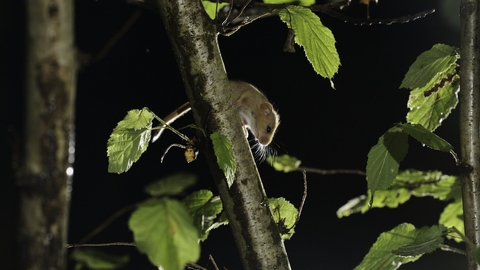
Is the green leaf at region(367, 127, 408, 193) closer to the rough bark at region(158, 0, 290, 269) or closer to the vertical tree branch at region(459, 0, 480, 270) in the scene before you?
the vertical tree branch at region(459, 0, 480, 270)

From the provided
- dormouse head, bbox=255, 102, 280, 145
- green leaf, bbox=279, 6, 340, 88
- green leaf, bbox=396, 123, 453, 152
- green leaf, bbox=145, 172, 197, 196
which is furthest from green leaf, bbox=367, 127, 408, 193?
dormouse head, bbox=255, 102, 280, 145

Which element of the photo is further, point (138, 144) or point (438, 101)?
point (438, 101)

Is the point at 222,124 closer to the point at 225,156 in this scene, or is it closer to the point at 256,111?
the point at 225,156

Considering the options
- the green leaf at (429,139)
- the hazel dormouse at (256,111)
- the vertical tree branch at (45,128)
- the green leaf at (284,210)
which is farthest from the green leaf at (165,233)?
the hazel dormouse at (256,111)

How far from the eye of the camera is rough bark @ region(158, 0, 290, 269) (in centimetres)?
144

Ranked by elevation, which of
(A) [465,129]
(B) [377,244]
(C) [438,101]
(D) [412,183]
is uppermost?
(C) [438,101]

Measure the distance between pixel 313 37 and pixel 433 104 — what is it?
0.56 m

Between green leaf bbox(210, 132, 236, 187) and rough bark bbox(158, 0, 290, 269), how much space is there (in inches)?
5.3

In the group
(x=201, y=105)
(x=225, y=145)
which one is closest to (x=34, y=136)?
(x=225, y=145)

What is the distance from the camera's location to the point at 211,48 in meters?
1.46

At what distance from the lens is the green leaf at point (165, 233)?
2.66ft

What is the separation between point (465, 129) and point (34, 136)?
1289 millimetres

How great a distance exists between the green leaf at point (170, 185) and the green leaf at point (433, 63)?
3.53 ft

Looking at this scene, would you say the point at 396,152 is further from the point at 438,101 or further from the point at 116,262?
the point at 116,262
